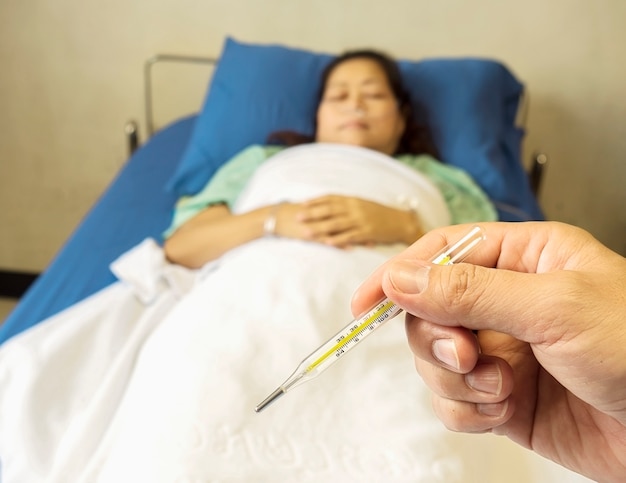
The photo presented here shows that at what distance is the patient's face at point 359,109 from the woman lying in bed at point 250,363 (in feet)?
0.42

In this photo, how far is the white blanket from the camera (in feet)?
2.71

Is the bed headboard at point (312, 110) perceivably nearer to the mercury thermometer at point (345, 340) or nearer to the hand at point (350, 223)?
the hand at point (350, 223)

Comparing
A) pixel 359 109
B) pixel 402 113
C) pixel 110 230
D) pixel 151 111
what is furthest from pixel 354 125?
pixel 151 111

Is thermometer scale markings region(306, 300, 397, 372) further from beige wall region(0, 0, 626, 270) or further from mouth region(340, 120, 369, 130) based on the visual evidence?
beige wall region(0, 0, 626, 270)

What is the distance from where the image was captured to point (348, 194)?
1.41m

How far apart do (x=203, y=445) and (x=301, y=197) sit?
700mm

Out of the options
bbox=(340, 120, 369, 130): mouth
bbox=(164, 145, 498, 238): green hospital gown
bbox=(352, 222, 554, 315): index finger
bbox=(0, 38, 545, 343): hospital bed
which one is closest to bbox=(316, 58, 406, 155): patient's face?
bbox=(340, 120, 369, 130): mouth

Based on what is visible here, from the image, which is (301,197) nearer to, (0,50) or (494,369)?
(494,369)

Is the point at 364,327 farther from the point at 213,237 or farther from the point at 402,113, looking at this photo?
the point at 402,113

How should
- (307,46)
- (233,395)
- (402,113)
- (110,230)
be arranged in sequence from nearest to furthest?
(233,395)
(110,230)
(402,113)
(307,46)

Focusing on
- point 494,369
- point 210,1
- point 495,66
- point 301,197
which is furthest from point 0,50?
point 494,369

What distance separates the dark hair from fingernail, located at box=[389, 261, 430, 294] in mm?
1171

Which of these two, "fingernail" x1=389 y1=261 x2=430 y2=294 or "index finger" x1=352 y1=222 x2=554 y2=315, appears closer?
"fingernail" x1=389 y1=261 x2=430 y2=294

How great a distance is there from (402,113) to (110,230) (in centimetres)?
86
